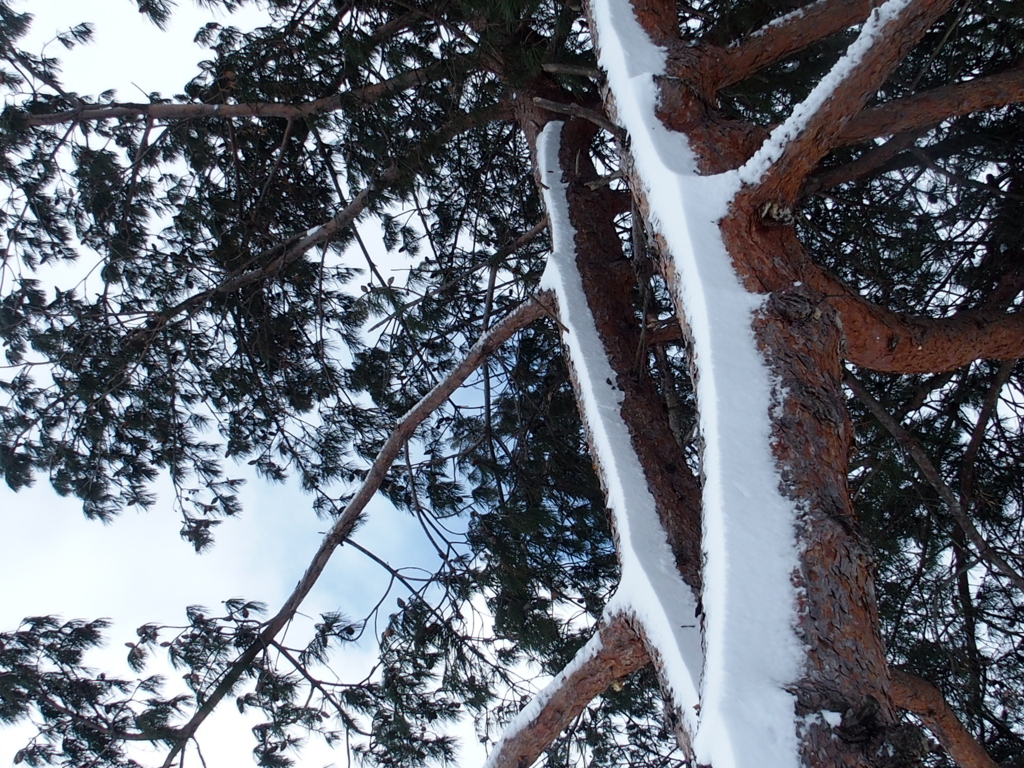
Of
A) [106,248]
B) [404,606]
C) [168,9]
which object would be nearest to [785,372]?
[404,606]

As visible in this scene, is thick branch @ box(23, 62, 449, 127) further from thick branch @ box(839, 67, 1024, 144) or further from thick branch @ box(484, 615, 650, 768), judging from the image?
thick branch @ box(484, 615, 650, 768)

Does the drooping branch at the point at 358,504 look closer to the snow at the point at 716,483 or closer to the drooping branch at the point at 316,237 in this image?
the snow at the point at 716,483

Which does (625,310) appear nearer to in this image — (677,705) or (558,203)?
(558,203)

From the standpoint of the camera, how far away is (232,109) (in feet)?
10.6

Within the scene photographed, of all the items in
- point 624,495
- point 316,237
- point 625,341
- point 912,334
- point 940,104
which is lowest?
point 624,495

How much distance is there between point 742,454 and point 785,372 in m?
0.21

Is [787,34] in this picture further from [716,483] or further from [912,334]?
[716,483]

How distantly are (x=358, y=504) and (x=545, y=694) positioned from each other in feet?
3.83

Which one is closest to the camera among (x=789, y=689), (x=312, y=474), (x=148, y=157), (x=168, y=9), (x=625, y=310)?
(x=789, y=689)

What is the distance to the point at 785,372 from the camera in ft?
5.26

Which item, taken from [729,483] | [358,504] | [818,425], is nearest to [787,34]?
[818,425]

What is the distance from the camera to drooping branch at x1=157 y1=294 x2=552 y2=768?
274 centimetres

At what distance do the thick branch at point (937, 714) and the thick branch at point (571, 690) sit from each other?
95 centimetres

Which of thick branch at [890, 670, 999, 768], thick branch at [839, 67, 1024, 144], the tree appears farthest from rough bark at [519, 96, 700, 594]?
thick branch at [890, 670, 999, 768]
